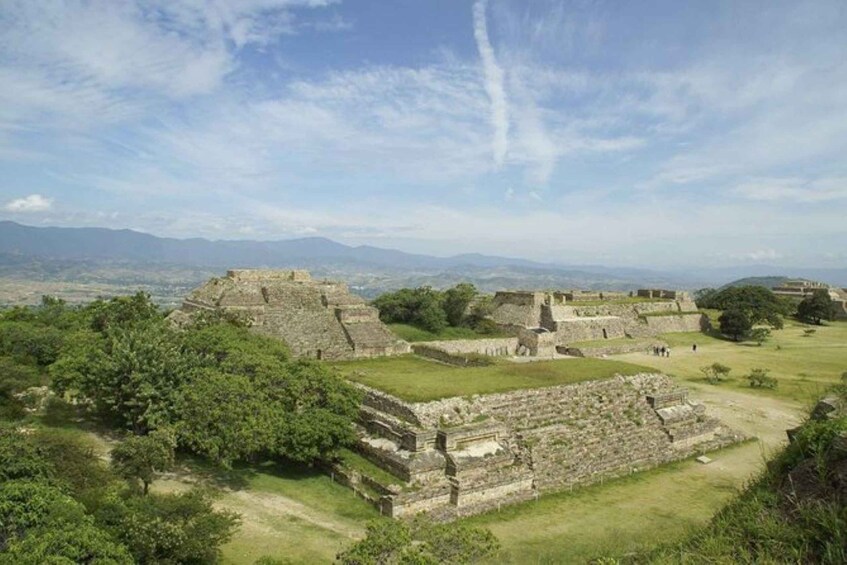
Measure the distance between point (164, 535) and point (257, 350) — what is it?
33.3 feet

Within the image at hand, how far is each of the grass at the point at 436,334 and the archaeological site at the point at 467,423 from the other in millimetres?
4074

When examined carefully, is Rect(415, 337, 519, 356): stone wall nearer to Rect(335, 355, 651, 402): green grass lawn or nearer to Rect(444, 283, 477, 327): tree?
Rect(335, 355, 651, 402): green grass lawn

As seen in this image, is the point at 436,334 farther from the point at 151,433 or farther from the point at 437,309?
the point at 151,433

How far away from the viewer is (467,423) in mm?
17047

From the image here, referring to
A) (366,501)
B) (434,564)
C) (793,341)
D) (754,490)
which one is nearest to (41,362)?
(366,501)

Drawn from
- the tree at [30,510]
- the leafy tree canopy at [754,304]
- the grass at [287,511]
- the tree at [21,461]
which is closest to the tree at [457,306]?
the grass at [287,511]

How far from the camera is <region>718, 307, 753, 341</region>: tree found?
148 ft

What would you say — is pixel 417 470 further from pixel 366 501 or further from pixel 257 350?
pixel 257 350

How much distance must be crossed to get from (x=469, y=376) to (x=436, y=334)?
603 inches

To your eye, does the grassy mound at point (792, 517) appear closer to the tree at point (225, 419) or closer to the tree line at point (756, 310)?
the tree at point (225, 419)

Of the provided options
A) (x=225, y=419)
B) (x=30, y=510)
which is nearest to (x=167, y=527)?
(x=30, y=510)

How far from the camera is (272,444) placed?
1545cm

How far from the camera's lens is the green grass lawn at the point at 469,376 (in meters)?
18.5

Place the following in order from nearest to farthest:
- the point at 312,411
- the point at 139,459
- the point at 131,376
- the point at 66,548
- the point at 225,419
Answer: the point at 66,548
the point at 139,459
the point at 225,419
the point at 312,411
the point at 131,376
